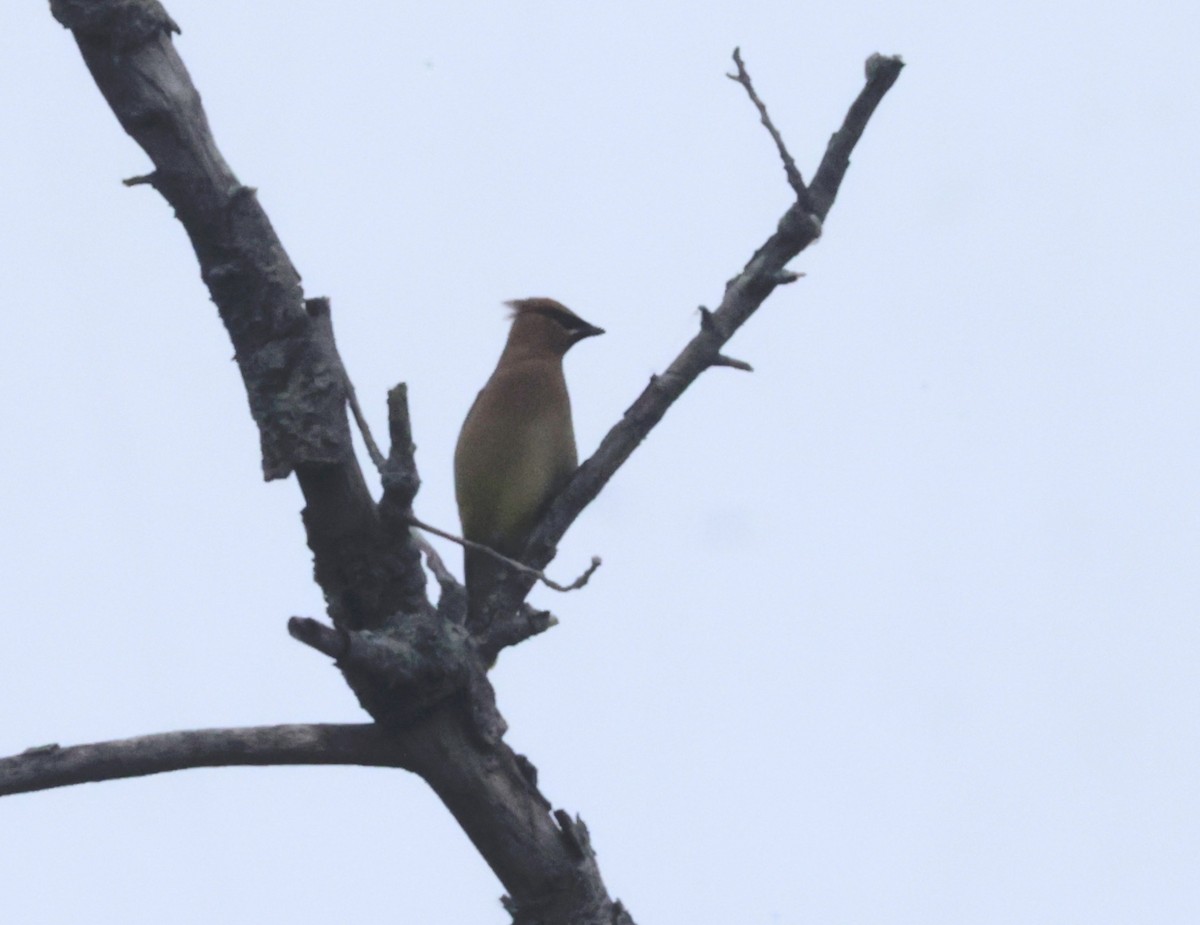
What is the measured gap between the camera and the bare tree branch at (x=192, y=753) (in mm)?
3039

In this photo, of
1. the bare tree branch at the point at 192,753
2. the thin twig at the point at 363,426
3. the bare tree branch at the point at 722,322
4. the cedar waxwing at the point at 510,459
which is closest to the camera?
the bare tree branch at the point at 192,753

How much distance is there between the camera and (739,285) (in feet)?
12.3

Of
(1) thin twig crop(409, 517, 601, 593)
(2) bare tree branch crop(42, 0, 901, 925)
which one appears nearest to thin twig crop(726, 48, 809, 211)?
(2) bare tree branch crop(42, 0, 901, 925)

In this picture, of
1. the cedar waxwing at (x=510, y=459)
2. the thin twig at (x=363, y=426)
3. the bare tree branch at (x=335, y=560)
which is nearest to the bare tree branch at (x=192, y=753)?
the bare tree branch at (x=335, y=560)

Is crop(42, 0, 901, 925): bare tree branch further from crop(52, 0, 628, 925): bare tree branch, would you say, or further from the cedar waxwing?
the cedar waxwing

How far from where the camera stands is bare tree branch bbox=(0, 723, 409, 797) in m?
3.04

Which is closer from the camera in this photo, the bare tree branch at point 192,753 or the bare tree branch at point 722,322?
the bare tree branch at point 192,753

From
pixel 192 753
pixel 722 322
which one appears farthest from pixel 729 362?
pixel 192 753

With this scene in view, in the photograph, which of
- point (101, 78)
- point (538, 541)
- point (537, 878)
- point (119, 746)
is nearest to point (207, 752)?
point (119, 746)

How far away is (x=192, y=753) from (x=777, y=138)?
6.00ft

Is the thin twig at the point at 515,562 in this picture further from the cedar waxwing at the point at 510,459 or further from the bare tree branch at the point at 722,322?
the cedar waxwing at the point at 510,459

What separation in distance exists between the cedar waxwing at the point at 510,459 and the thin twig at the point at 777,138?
127cm

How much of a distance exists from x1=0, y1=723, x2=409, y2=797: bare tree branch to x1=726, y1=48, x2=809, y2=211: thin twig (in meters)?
1.53

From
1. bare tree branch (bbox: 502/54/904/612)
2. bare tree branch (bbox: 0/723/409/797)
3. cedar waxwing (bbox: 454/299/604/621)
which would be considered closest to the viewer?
bare tree branch (bbox: 0/723/409/797)
